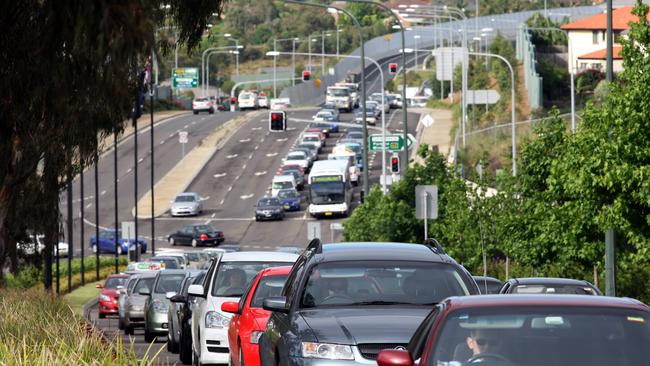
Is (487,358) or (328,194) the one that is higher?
(487,358)

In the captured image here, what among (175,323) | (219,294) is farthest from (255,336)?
(175,323)

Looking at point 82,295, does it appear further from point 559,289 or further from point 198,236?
point 559,289

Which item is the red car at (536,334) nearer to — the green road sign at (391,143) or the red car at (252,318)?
the red car at (252,318)

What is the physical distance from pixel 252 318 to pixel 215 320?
3.03 m

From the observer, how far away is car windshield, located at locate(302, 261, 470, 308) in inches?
507

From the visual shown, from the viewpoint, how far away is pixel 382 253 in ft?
43.9

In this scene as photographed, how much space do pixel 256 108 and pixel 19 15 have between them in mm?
128503

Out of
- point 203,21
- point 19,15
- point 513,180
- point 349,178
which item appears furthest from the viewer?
point 349,178

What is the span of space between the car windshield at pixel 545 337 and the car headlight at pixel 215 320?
9.91 meters

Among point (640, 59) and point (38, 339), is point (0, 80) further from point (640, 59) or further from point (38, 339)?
point (640, 59)

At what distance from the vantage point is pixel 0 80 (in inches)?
528

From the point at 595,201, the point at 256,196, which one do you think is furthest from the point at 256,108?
the point at 595,201

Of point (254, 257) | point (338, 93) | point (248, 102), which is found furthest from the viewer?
point (248, 102)

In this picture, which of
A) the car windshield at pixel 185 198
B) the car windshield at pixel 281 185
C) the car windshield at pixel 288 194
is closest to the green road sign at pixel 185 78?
the car windshield at pixel 281 185
